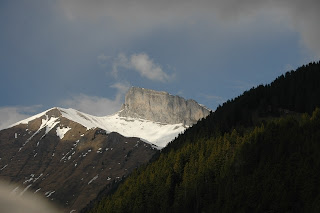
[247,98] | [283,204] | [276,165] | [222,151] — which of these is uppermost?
[247,98]

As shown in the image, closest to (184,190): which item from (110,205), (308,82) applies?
(110,205)

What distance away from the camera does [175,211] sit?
12256 centimetres

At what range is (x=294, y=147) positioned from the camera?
107125 mm

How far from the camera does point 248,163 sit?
114875mm

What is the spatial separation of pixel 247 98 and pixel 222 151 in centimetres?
5511

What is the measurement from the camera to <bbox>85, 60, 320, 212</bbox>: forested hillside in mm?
94938

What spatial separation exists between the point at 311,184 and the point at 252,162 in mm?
27137

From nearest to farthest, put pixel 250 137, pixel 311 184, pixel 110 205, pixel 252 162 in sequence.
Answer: pixel 311 184 < pixel 252 162 < pixel 250 137 < pixel 110 205

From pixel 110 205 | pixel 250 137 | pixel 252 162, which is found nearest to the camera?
pixel 252 162

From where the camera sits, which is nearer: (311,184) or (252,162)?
(311,184)

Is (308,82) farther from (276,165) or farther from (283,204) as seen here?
(283,204)

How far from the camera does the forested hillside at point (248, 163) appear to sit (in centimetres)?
9494

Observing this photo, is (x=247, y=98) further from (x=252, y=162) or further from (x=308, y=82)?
(x=252, y=162)

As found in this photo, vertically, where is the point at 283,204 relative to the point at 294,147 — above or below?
below
